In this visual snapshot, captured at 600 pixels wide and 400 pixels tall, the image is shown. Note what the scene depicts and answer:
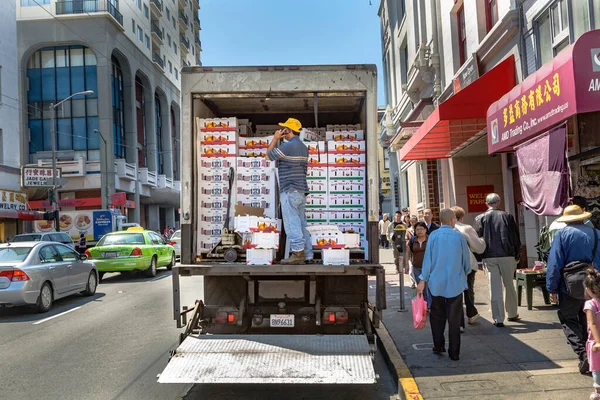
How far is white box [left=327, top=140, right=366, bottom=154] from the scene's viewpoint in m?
6.96

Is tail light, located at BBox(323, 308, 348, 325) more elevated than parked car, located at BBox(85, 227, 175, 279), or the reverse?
parked car, located at BBox(85, 227, 175, 279)

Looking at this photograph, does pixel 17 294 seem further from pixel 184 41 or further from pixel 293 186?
pixel 184 41

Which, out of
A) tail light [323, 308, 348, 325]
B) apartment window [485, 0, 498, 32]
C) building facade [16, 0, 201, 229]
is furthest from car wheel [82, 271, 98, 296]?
building facade [16, 0, 201, 229]

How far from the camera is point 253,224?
20.5ft

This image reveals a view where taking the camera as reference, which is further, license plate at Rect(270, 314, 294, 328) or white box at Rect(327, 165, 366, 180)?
white box at Rect(327, 165, 366, 180)

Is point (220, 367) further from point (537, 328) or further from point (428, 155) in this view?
point (428, 155)

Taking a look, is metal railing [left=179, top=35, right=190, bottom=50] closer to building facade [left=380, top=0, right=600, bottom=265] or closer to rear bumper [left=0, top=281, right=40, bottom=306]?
building facade [left=380, top=0, right=600, bottom=265]

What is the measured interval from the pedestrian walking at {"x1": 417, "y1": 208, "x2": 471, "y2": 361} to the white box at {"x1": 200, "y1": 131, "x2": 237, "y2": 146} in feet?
9.15

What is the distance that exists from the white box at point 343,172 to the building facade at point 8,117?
26.5 metres

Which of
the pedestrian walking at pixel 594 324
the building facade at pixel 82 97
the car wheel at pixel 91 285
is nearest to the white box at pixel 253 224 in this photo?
the pedestrian walking at pixel 594 324

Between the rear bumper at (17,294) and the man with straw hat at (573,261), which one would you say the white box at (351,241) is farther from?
the rear bumper at (17,294)

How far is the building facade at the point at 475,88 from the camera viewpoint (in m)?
9.16

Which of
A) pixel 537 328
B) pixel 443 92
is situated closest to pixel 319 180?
pixel 537 328

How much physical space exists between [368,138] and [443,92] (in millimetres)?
11437
